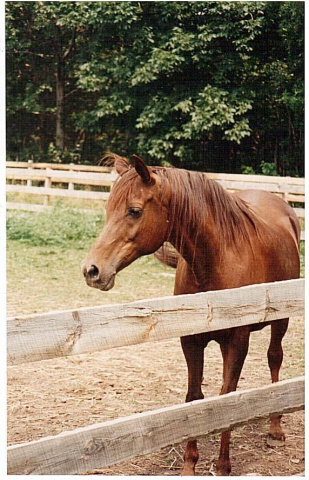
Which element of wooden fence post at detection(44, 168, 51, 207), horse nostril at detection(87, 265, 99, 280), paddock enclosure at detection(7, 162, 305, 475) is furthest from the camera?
wooden fence post at detection(44, 168, 51, 207)

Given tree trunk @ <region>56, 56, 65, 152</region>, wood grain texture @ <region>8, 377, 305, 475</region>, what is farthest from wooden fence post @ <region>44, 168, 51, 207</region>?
wood grain texture @ <region>8, 377, 305, 475</region>

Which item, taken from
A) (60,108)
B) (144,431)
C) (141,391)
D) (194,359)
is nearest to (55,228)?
(141,391)

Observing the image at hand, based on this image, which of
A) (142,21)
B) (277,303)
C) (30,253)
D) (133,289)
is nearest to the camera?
(277,303)

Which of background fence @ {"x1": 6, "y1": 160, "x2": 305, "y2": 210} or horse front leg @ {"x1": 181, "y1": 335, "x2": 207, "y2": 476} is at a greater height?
background fence @ {"x1": 6, "y1": 160, "x2": 305, "y2": 210}

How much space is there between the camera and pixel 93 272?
117 inches

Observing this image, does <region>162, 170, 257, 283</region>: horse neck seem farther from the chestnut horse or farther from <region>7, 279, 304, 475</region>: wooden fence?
<region>7, 279, 304, 475</region>: wooden fence

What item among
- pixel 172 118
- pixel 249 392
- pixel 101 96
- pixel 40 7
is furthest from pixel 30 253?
pixel 40 7

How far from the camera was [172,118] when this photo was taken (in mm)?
19594

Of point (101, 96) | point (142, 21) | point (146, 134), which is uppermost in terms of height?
point (142, 21)

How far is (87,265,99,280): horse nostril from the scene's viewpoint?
2.95m

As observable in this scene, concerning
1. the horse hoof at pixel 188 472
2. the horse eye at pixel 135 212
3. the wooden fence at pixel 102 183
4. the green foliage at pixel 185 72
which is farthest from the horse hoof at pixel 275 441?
the green foliage at pixel 185 72

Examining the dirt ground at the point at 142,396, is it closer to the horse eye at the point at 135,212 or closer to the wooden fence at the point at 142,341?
the wooden fence at the point at 142,341

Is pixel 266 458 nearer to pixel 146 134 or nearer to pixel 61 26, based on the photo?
pixel 146 134

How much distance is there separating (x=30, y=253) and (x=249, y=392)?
329 inches
